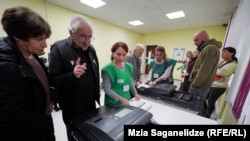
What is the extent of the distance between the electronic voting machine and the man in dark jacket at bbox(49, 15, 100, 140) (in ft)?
0.87

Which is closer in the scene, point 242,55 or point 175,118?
point 175,118

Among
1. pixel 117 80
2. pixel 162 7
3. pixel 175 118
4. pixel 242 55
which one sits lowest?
pixel 175 118

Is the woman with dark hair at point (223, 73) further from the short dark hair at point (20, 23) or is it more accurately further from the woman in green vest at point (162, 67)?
the short dark hair at point (20, 23)

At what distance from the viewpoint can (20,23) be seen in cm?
58

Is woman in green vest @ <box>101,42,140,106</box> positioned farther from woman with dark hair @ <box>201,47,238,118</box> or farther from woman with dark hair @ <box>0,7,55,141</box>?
woman with dark hair @ <box>201,47,238,118</box>

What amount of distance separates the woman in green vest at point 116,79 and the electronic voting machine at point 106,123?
27 centimetres

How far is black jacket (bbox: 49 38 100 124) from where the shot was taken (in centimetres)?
86

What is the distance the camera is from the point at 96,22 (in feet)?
16.4

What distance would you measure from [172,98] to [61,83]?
110cm

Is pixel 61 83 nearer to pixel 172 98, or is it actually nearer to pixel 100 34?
pixel 172 98

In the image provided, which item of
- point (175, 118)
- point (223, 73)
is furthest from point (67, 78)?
point (223, 73)

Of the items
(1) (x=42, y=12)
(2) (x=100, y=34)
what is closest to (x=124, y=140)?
(1) (x=42, y=12)

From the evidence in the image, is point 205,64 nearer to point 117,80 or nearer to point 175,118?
point 175,118

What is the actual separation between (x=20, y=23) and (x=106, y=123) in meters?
0.66
